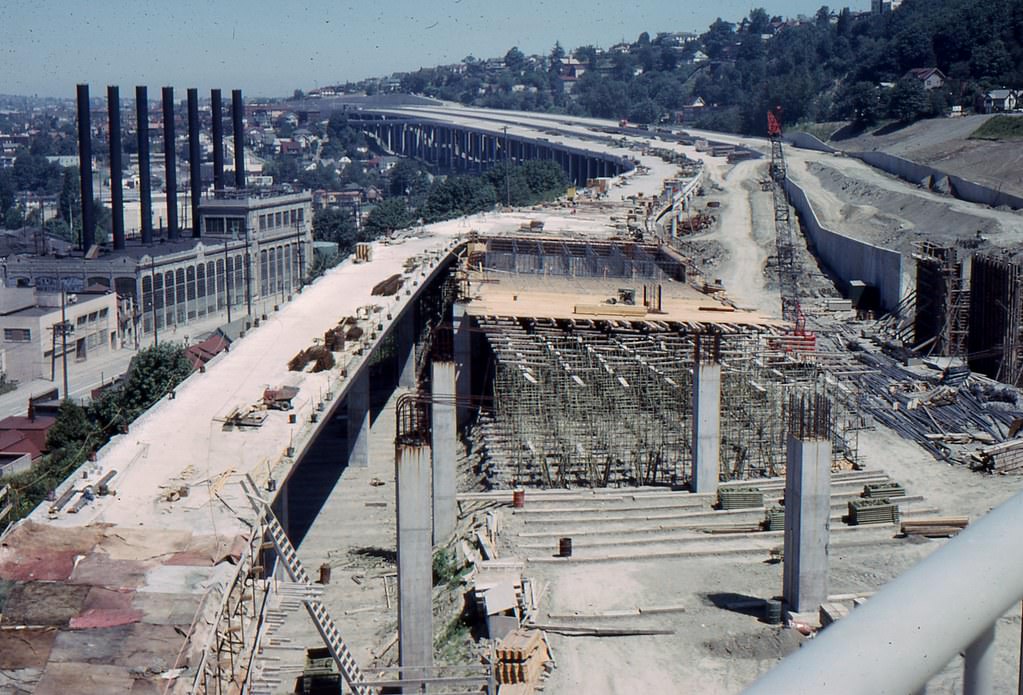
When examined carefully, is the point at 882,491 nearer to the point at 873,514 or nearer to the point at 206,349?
the point at 873,514

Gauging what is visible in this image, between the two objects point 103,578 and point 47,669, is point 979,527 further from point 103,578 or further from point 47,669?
point 103,578

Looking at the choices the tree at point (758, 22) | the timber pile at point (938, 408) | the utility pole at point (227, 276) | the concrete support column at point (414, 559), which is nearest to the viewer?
the concrete support column at point (414, 559)

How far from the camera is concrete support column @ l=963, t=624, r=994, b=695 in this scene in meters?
1.58

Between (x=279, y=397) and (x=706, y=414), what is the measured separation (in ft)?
23.6

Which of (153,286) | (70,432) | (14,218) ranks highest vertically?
(14,218)

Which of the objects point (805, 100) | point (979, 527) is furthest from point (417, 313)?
point (805, 100)

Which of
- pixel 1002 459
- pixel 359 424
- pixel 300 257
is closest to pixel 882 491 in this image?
pixel 1002 459

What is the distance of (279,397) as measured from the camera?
22.1 meters

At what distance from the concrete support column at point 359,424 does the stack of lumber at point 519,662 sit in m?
13.7

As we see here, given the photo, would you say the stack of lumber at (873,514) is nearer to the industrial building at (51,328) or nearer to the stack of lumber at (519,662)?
the stack of lumber at (519,662)

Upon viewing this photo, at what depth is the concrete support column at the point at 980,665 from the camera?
5.17ft

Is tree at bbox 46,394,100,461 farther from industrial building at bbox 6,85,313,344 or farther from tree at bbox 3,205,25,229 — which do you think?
tree at bbox 3,205,25,229

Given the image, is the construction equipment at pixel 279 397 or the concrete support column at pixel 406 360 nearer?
the construction equipment at pixel 279 397

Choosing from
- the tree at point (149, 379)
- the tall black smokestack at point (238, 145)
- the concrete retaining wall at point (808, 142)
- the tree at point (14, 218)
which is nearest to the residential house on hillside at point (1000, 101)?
the concrete retaining wall at point (808, 142)
